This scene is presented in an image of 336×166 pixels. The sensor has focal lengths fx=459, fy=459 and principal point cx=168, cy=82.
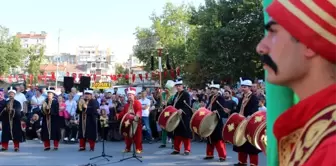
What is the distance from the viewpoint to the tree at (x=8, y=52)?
4091 centimetres

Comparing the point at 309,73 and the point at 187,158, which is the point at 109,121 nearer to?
the point at 187,158

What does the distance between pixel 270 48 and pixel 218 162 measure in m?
9.44

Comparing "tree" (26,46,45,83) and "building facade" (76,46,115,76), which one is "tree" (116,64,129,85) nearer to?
"tree" (26,46,45,83)

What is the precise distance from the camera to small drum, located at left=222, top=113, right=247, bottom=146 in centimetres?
915

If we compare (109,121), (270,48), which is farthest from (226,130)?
(270,48)

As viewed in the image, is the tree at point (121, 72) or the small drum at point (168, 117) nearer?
the small drum at point (168, 117)

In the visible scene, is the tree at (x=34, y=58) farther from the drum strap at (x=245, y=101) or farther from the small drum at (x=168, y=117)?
the drum strap at (x=245, y=101)

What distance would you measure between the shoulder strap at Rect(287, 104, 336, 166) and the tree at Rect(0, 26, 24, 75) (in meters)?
42.0

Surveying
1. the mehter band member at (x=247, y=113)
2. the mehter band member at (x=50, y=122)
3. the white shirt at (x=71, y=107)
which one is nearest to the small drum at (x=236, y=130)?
the mehter band member at (x=247, y=113)

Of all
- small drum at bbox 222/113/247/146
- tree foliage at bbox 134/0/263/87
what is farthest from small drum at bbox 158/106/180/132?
tree foliage at bbox 134/0/263/87

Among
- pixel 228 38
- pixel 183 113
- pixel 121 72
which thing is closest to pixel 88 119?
pixel 183 113

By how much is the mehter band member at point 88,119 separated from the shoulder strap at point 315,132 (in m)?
11.9

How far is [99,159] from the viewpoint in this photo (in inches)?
435

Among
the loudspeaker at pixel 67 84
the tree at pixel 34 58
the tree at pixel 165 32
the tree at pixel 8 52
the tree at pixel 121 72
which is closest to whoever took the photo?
the loudspeaker at pixel 67 84
